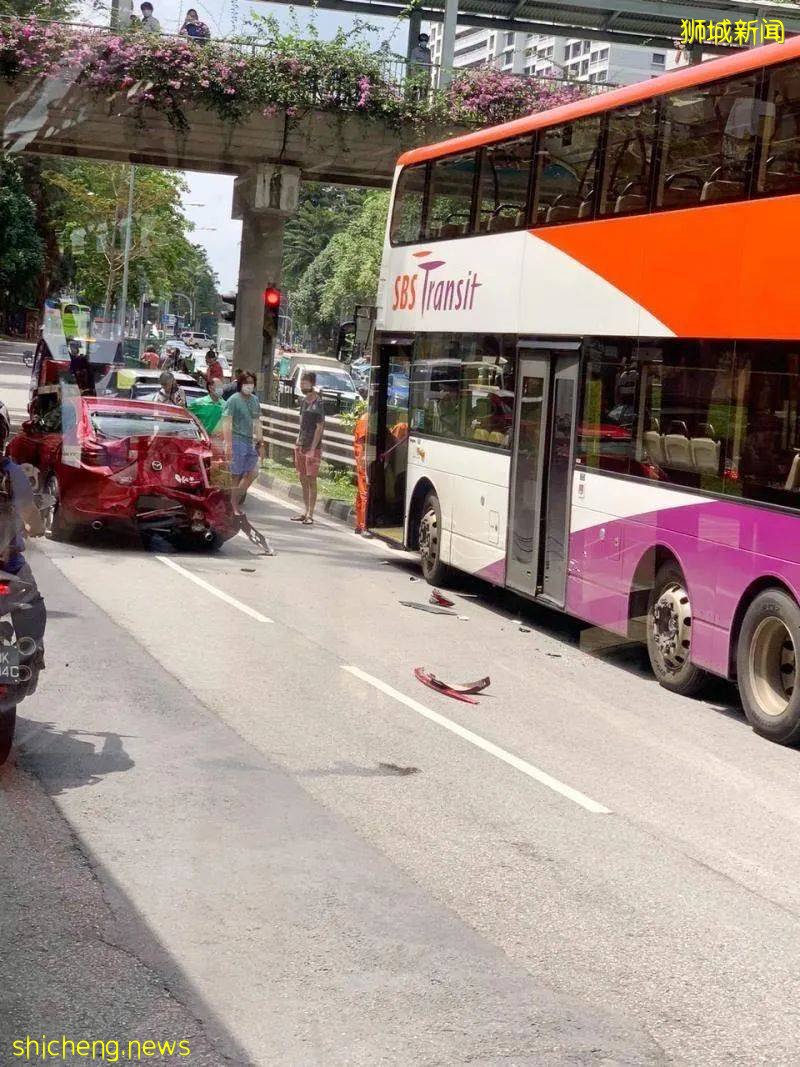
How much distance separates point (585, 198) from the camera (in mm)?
12539

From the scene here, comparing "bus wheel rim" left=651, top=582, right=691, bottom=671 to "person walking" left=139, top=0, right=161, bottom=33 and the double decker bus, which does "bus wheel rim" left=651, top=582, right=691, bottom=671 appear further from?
"person walking" left=139, top=0, right=161, bottom=33

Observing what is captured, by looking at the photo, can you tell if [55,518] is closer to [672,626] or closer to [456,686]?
[456,686]

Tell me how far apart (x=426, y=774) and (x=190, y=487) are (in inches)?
353

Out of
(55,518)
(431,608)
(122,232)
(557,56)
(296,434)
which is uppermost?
(557,56)

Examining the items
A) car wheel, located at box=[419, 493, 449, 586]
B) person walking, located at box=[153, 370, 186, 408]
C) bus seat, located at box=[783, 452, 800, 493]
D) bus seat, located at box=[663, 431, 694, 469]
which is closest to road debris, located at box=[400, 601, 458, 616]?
car wheel, located at box=[419, 493, 449, 586]

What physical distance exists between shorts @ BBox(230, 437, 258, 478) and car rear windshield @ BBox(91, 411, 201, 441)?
43.1 inches

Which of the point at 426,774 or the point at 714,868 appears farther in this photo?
the point at 426,774

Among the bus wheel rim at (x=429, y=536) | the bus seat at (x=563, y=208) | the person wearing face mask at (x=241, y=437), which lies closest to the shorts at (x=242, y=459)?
the person wearing face mask at (x=241, y=437)

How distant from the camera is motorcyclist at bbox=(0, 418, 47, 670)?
7.24 m

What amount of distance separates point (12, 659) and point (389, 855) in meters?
1.89

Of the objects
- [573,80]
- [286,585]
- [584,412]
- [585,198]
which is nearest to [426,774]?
[584,412]

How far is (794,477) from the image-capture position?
380 inches

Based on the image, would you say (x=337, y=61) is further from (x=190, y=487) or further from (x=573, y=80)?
(x=190, y=487)

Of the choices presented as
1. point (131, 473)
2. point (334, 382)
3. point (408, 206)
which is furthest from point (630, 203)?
point (334, 382)
